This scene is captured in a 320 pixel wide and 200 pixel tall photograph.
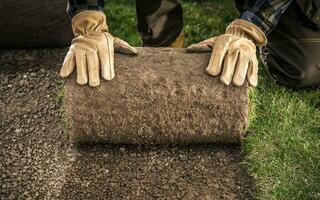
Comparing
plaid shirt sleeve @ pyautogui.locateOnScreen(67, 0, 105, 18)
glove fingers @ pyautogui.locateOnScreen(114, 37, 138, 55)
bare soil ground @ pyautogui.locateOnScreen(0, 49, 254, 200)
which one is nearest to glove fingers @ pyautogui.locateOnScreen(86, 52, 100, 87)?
glove fingers @ pyautogui.locateOnScreen(114, 37, 138, 55)

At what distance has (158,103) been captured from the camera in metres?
2.60

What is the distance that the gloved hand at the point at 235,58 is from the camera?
256 centimetres

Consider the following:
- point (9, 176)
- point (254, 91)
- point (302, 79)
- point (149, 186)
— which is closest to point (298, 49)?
point (302, 79)

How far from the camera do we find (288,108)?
117 inches

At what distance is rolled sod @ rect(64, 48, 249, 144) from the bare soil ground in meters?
0.11

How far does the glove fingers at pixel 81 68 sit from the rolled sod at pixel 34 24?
108cm

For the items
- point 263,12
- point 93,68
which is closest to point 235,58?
point 263,12

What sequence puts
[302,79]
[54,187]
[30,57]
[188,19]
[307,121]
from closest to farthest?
[54,187]
[307,121]
[302,79]
[30,57]
[188,19]

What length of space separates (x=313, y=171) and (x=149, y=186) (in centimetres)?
82

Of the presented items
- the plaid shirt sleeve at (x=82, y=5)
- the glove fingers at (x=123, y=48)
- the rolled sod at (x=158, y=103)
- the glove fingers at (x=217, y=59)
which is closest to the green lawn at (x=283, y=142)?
the rolled sod at (x=158, y=103)

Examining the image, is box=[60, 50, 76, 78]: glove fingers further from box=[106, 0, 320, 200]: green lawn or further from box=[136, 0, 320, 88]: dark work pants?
box=[136, 0, 320, 88]: dark work pants

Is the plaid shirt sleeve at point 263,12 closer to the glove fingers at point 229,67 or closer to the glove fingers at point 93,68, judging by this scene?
the glove fingers at point 229,67

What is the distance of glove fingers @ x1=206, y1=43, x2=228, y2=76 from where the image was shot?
2.57 m

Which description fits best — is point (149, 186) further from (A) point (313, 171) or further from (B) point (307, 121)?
(B) point (307, 121)
